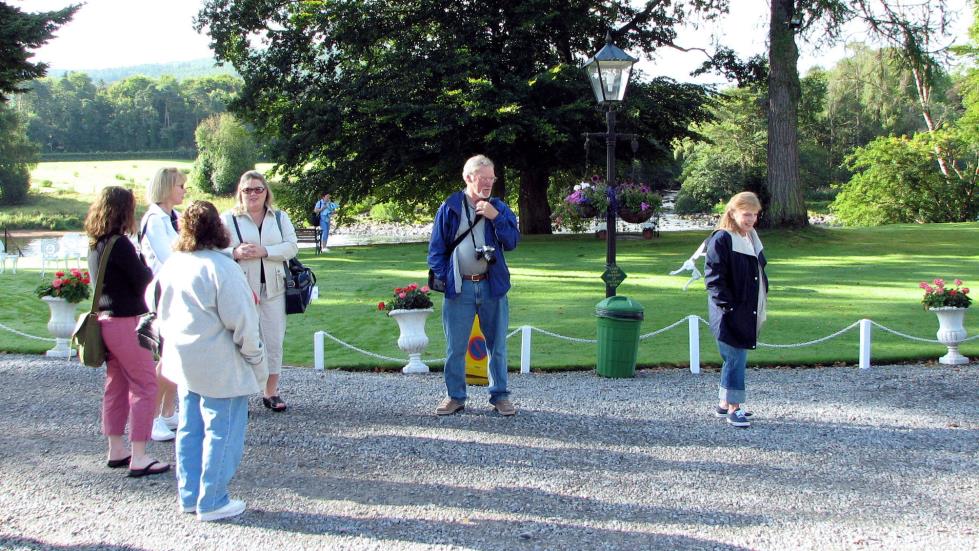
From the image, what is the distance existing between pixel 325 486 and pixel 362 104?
75.9ft

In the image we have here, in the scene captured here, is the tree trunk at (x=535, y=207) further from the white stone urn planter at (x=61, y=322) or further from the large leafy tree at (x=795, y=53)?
the white stone urn planter at (x=61, y=322)

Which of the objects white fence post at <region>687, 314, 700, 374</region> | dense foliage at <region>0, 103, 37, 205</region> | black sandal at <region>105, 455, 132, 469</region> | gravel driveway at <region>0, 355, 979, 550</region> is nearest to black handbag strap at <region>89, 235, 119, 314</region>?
black sandal at <region>105, 455, 132, 469</region>

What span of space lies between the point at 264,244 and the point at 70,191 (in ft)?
266

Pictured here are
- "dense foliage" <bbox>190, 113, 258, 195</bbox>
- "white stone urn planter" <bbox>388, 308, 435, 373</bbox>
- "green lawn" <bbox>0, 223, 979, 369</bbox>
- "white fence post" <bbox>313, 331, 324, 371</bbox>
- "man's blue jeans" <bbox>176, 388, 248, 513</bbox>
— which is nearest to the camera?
"man's blue jeans" <bbox>176, 388, 248, 513</bbox>

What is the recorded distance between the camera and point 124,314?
5.54 metres

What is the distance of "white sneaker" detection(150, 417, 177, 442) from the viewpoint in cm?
639

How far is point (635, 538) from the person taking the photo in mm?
4527

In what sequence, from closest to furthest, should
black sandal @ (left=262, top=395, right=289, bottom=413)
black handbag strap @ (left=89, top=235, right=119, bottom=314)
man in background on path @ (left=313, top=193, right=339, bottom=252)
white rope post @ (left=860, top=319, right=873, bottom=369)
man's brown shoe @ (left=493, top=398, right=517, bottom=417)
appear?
black handbag strap @ (left=89, top=235, right=119, bottom=314) → man's brown shoe @ (left=493, top=398, right=517, bottom=417) → black sandal @ (left=262, top=395, right=289, bottom=413) → white rope post @ (left=860, top=319, right=873, bottom=369) → man in background on path @ (left=313, top=193, right=339, bottom=252)

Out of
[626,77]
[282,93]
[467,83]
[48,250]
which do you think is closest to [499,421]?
[626,77]

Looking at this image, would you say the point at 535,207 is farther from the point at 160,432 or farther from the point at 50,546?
the point at 50,546

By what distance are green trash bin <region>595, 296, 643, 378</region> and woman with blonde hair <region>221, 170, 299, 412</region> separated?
11.8 ft

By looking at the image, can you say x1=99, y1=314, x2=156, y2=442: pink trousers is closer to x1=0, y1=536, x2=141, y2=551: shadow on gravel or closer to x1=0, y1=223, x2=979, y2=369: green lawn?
x1=0, y1=536, x2=141, y2=551: shadow on gravel

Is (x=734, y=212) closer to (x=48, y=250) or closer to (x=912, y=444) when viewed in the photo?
(x=912, y=444)

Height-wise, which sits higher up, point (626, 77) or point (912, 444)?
point (626, 77)
